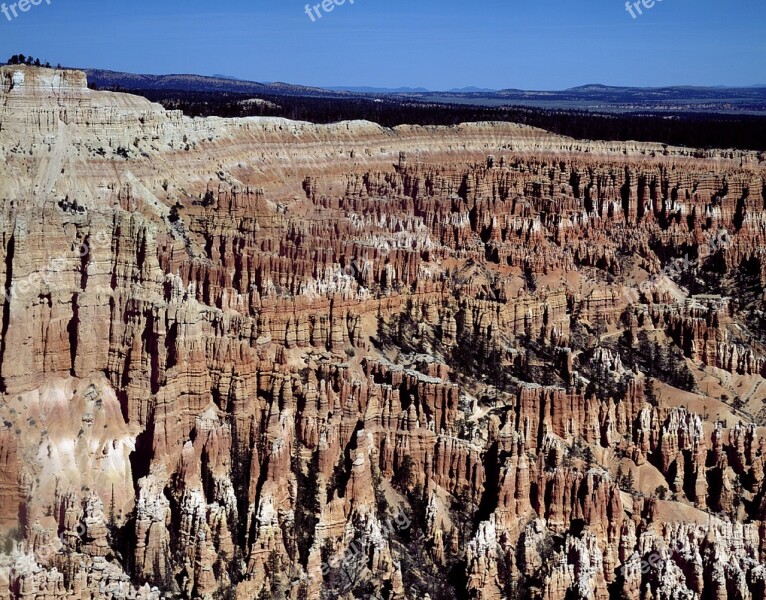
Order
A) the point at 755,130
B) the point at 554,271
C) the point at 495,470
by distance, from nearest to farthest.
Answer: the point at 495,470 → the point at 554,271 → the point at 755,130

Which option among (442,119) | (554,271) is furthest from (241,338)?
(442,119)

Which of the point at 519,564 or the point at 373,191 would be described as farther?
the point at 373,191

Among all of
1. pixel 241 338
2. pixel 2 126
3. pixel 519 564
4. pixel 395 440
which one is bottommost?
pixel 519 564

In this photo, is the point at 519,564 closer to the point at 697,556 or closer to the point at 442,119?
the point at 697,556

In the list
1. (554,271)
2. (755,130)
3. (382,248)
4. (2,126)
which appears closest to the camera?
(2,126)

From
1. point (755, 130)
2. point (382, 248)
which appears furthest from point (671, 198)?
point (755, 130)

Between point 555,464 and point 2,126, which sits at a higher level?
point 2,126
